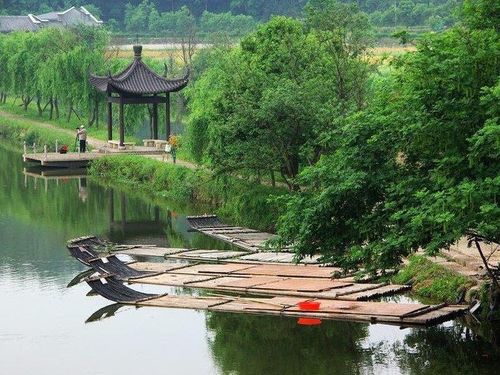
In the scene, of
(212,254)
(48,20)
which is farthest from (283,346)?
(48,20)

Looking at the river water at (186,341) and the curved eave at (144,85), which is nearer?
the river water at (186,341)

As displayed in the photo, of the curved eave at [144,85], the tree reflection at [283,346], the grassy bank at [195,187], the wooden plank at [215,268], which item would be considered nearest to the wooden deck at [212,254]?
the wooden plank at [215,268]

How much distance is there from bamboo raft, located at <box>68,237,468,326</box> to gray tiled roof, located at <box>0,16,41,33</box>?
68864 mm

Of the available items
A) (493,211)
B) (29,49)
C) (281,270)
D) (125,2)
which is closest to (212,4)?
(125,2)

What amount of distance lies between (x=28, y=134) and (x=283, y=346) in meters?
37.0

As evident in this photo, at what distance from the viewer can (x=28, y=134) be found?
59.2 m

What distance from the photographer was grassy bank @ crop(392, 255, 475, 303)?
2581 centimetres

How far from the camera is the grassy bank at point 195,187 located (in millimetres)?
35875

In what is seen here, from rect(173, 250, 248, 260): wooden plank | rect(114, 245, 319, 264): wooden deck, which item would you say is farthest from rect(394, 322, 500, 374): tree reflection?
rect(173, 250, 248, 260): wooden plank

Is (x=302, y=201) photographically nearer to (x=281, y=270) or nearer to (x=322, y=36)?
(x=281, y=270)

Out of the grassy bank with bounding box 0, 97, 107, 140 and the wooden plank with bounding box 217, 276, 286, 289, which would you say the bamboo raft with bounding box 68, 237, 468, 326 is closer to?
the wooden plank with bounding box 217, 276, 286, 289

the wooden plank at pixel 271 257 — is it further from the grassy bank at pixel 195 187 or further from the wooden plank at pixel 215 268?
the grassy bank at pixel 195 187

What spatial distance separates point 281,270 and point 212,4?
84320mm

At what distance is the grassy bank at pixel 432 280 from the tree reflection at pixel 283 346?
2369 millimetres
